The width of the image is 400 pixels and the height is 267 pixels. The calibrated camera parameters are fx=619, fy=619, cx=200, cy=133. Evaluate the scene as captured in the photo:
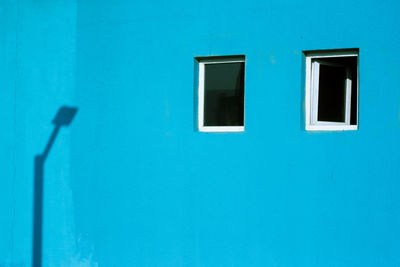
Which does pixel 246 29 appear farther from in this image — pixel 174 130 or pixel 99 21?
pixel 99 21

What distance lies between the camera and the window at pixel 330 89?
6957 mm

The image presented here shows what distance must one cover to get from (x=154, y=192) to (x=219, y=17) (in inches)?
87.9

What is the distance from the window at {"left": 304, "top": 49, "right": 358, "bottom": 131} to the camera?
6.96m

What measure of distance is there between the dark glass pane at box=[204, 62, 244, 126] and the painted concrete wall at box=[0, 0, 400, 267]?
0.26 m

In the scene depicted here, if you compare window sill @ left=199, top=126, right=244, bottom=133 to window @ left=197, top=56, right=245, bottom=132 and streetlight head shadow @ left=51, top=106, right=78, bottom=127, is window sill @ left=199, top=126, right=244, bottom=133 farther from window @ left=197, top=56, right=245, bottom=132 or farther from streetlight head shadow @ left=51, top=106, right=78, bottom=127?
streetlight head shadow @ left=51, top=106, right=78, bottom=127

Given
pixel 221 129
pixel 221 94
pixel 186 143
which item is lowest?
pixel 186 143

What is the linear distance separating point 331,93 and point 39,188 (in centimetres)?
395

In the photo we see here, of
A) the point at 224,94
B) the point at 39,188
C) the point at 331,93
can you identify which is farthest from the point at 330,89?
the point at 39,188

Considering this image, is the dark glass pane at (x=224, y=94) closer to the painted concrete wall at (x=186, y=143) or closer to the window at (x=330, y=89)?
the painted concrete wall at (x=186, y=143)

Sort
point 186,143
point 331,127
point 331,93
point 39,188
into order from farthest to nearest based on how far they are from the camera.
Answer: point 39,188, point 186,143, point 331,93, point 331,127

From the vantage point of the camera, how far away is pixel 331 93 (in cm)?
707

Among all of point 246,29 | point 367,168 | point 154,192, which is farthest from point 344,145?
point 154,192

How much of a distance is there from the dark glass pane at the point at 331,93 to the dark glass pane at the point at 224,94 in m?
0.93

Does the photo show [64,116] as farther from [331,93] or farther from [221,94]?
[331,93]
